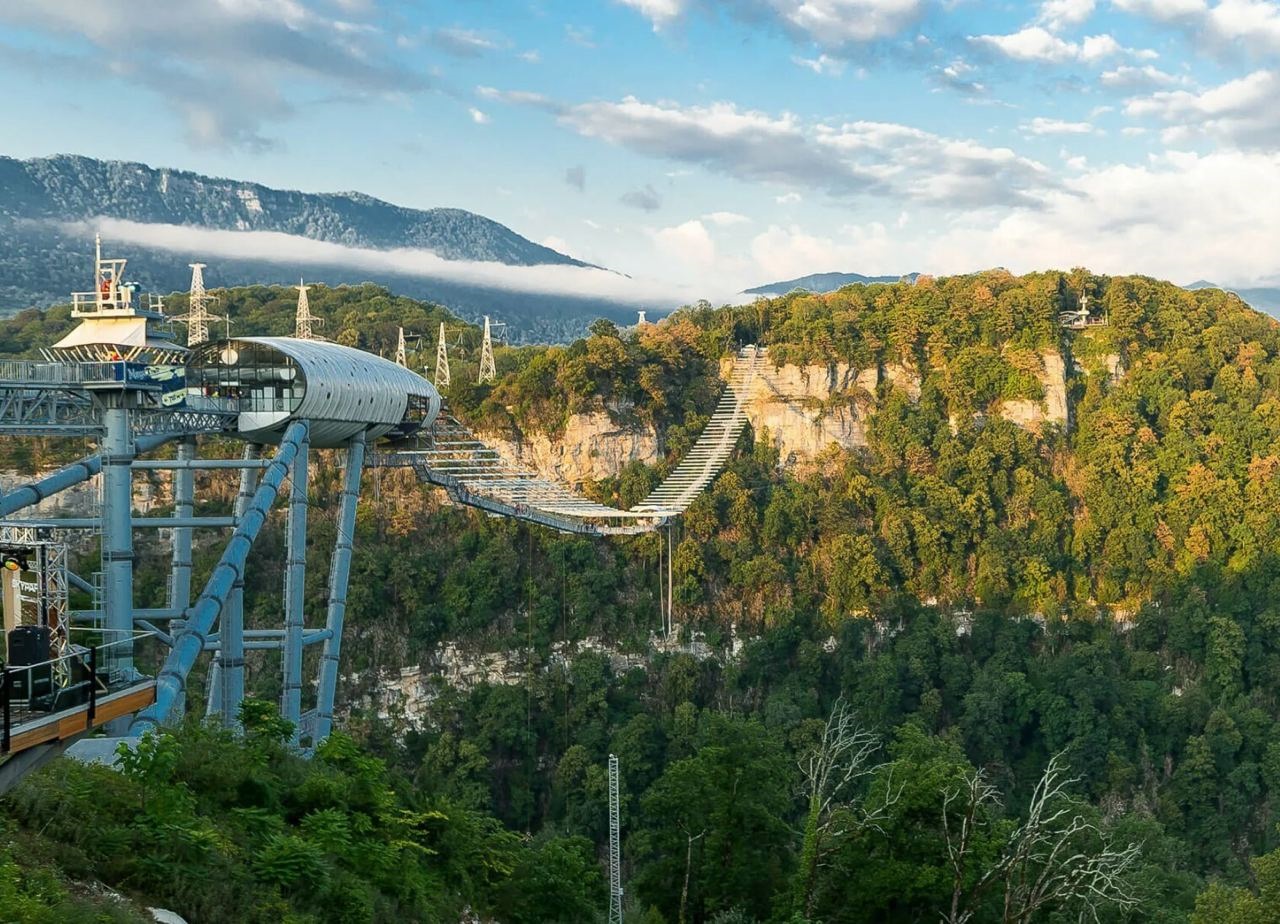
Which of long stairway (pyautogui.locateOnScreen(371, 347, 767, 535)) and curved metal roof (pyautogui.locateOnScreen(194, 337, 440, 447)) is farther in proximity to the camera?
long stairway (pyautogui.locateOnScreen(371, 347, 767, 535))

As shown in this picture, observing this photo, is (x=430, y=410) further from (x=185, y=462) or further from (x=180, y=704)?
(x=180, y=704)

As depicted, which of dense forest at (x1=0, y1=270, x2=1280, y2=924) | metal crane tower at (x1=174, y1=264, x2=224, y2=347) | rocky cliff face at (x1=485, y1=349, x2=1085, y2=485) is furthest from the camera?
metal crane tower at (x1=174, y1=264, x2=224, y2=347)

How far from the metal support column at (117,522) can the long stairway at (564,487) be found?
1242cm

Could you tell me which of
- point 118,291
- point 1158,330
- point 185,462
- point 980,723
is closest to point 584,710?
point 980,723

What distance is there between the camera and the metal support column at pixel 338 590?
24.3 m

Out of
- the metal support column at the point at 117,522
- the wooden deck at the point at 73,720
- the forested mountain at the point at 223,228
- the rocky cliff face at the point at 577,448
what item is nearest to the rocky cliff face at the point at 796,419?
the rocky cliff face at the point at 577,448

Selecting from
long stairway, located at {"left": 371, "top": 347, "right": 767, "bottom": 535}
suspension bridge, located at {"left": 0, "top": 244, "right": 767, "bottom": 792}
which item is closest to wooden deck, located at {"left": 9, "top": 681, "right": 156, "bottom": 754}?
suspension bridge, located at {"left": 0, "top": 244, "right": 767, "bottom": 792}

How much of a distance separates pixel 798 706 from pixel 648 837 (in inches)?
745

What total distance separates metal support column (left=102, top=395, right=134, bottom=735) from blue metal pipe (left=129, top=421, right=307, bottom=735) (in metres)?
0.61

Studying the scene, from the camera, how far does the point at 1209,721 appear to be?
38188 millimetres

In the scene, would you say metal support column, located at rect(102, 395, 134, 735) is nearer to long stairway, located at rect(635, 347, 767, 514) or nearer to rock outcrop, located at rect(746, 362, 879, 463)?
long stairway, located at rect(635, 347, 767, 514)

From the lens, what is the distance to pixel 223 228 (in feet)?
324

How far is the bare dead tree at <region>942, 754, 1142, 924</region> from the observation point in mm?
16031

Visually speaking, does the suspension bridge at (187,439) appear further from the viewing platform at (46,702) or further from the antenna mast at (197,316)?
the antenna mast at (197,316)
